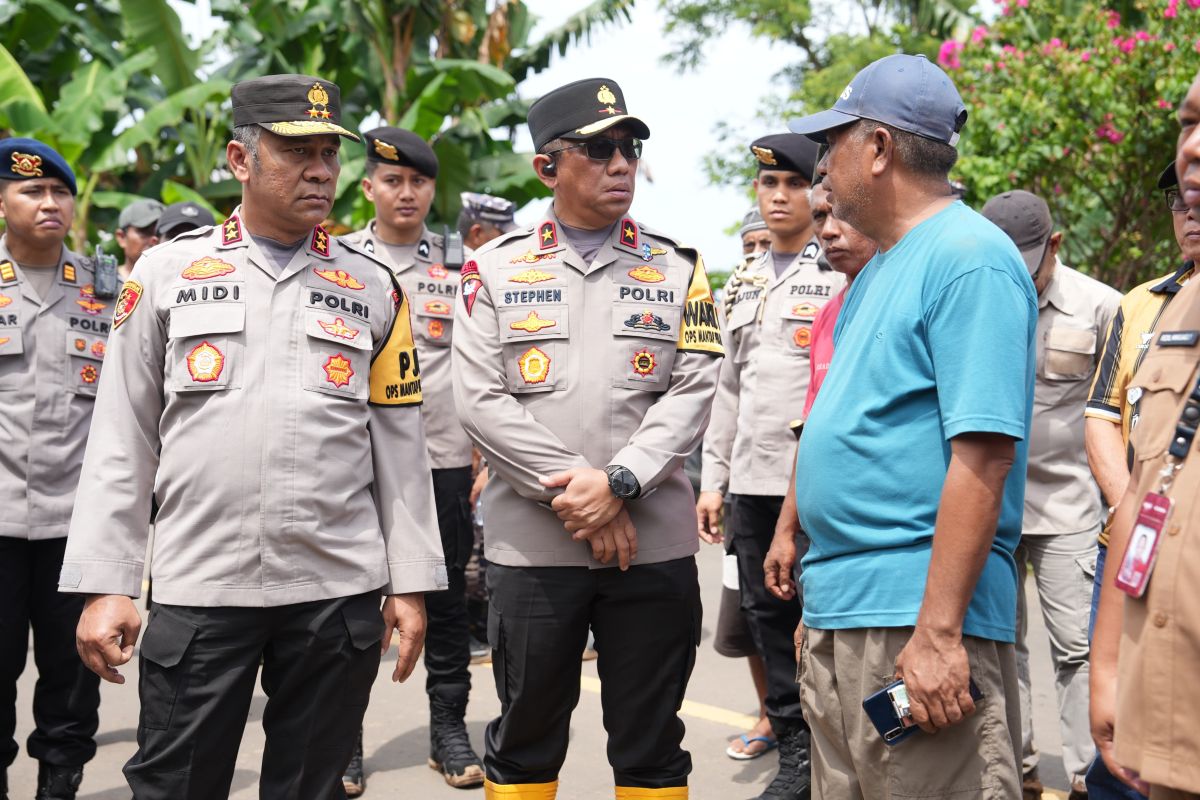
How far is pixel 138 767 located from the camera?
9.65ft

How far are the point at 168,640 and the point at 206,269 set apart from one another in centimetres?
94

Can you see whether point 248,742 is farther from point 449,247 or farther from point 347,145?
point 347,145

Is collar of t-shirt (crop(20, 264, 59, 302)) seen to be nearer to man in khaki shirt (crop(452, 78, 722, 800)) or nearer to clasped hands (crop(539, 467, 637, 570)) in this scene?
man in khaki shirt (crop(452, 78, 722, 800))

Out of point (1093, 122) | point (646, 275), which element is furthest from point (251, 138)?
point (1093, 122)

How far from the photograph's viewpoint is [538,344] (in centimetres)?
360

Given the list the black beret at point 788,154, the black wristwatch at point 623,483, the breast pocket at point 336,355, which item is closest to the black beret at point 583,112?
the breast pocket at point 336,355

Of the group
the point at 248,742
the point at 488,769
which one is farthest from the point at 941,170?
the point at 248,742

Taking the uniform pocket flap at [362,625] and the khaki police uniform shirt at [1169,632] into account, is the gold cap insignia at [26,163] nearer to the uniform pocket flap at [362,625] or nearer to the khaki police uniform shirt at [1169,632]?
the uniform pocket flap at [362,625]

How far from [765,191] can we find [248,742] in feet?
10.9

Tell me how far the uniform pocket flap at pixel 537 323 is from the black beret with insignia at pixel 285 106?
752 millimetres

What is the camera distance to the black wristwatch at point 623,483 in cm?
339

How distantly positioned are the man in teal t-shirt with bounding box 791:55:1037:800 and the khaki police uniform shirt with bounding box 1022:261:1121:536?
6.58 ft

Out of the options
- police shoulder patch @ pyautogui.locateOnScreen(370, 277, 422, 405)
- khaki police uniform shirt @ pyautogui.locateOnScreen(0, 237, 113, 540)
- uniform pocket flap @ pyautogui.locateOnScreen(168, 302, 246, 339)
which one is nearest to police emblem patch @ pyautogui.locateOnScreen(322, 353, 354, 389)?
police shoulder patch @ pyautogui.locateOnScreen(370, 277, 422, 405)

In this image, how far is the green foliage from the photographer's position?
8.70m
